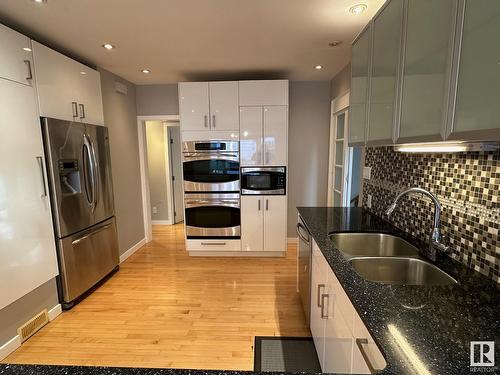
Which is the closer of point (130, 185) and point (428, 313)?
point (428, 313)

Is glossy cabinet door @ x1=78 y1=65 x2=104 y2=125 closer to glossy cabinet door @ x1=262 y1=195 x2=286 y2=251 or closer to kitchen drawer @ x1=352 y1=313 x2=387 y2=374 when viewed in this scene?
glossy cabinet door @ x1=262 y1=195 x2=286 y2=251

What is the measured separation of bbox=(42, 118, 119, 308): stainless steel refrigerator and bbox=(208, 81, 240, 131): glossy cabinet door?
131 centimetres

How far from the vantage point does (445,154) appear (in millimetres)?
1405

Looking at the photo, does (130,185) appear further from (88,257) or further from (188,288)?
(188,288)

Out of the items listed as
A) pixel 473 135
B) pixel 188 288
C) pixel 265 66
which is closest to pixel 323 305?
pixel 473 135

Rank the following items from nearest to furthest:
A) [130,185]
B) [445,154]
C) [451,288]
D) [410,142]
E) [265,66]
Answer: [451,288] < [410,142] < [445,154] < [265,66] < [130,185]

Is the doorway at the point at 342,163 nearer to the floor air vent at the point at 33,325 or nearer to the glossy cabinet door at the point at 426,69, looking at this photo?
the glossy cabinet door at the point at 426,69

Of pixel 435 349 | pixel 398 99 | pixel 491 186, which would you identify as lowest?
pixel 435 349

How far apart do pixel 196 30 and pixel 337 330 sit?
238 centimetres

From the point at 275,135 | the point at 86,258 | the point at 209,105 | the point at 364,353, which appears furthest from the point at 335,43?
the point at 86,258

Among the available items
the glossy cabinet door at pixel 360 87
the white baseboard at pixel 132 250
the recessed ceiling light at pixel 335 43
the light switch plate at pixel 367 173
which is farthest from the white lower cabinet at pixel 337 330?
the white baseboard at pixel 132 250

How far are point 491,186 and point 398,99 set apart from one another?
56 centimetres

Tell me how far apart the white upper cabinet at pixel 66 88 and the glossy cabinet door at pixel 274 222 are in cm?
228

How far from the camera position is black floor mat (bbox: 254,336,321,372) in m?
1.76
